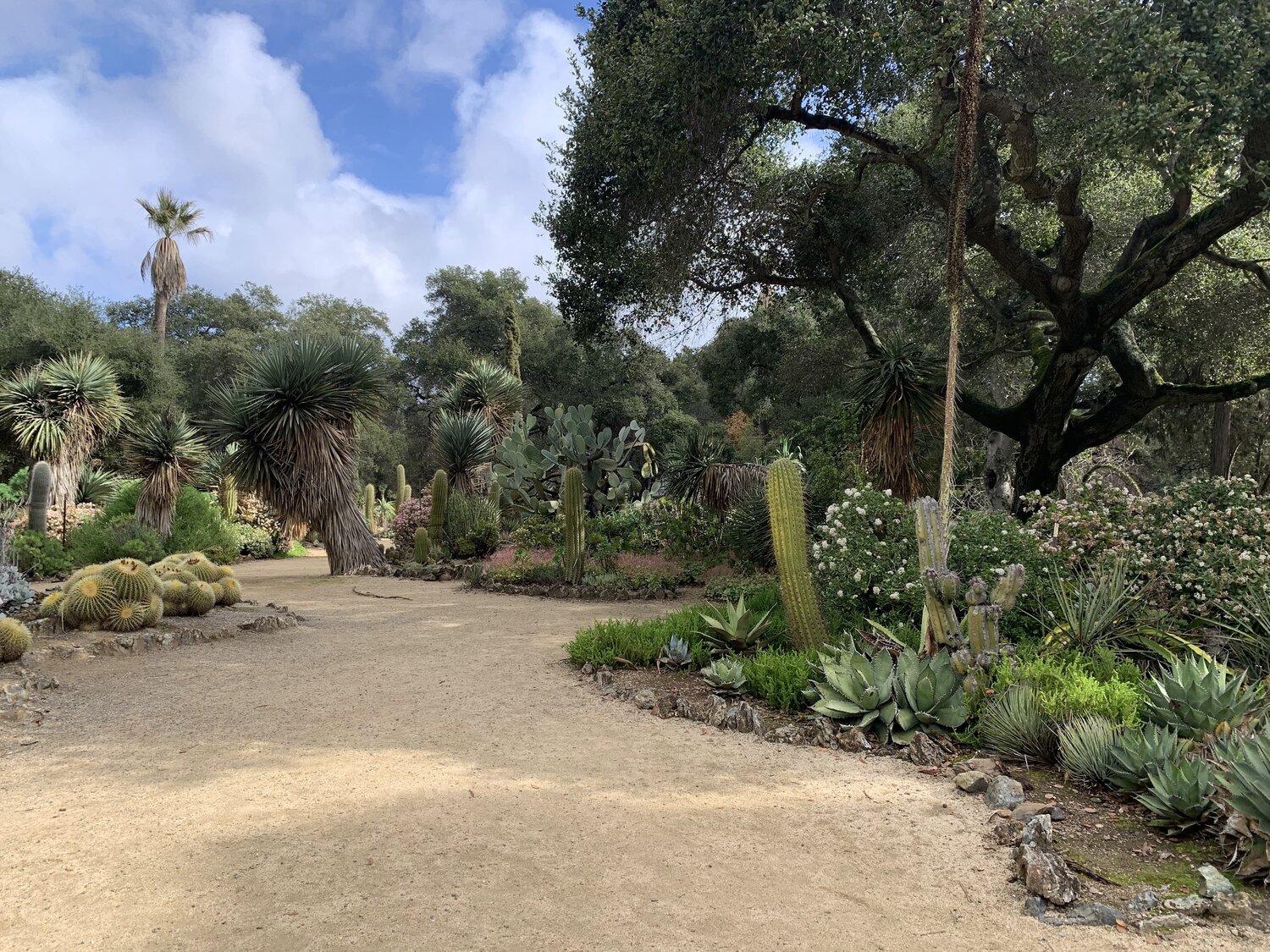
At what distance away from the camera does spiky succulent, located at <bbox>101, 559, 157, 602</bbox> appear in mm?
7938

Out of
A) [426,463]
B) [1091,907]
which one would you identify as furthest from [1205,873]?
[426,463]

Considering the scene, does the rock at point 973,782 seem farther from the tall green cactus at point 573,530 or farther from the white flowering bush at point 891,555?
the tall green cactus at point 573,530

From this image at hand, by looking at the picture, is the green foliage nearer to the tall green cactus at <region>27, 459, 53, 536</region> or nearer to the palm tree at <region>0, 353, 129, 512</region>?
the tall green cactus at <region>27, 459, 53, 536</region>

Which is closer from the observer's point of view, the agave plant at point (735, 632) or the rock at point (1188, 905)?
the rock at point (1188, 905)

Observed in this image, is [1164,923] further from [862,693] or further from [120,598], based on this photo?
[120,598]

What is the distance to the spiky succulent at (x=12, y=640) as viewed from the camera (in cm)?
648

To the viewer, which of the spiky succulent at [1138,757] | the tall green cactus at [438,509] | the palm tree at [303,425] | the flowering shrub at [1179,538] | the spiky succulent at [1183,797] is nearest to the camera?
the spiky succulent at [1183,797]

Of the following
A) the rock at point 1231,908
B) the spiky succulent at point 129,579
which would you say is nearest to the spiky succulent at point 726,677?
the rock at point 1231,908

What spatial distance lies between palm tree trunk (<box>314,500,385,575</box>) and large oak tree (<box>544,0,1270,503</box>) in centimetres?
573

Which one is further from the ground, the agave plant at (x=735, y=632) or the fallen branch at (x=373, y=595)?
the agave plant at (x=735, y=632)

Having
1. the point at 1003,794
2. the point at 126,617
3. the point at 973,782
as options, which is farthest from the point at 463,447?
the point at 1003,794

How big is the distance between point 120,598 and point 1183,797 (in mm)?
8774

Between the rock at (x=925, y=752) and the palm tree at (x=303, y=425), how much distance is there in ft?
38.7

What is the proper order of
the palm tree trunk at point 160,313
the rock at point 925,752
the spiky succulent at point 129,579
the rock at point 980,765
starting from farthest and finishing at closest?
1. the palm tree trunk at point 160,313
2. the spiky succulent at point 129,579
3. the rock at point 925,752
4. the rock at point 980,765
